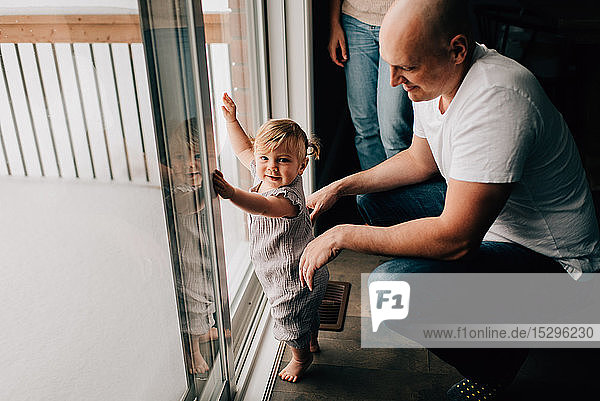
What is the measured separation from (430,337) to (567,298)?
0.38 meters

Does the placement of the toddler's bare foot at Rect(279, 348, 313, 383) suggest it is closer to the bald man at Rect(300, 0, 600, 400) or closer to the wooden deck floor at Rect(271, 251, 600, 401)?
the wooden deck floor at Rect(271, 251, 600, 401)

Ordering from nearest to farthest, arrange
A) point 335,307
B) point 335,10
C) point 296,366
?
point 296,366
point 335,307
point 335,10

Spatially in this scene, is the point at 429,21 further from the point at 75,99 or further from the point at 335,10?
the point at 335,10

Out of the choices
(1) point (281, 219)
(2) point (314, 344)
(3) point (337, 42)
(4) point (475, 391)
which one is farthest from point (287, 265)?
(3) point (337, 42)

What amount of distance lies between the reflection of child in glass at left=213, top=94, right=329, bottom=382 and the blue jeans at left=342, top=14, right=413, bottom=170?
622mm

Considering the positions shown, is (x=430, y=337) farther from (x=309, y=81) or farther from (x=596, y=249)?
(x=309, y=81)

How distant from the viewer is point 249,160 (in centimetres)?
148

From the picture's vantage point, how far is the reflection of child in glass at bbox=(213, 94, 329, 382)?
4.42 ft

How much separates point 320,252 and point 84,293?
611 mm

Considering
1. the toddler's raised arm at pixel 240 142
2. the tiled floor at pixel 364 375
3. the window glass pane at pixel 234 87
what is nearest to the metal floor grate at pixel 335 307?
the tiled floor at pixel 364 375

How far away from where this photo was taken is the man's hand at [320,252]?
1295 mm

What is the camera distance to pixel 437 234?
1.25 m

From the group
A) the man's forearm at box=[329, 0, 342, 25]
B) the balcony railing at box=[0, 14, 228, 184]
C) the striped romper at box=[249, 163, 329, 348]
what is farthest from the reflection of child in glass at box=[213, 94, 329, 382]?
the man's forearm at box=[329, 0, 342, 25]

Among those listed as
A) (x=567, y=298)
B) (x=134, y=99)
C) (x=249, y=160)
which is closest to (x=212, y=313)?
(x=249, y=160)
